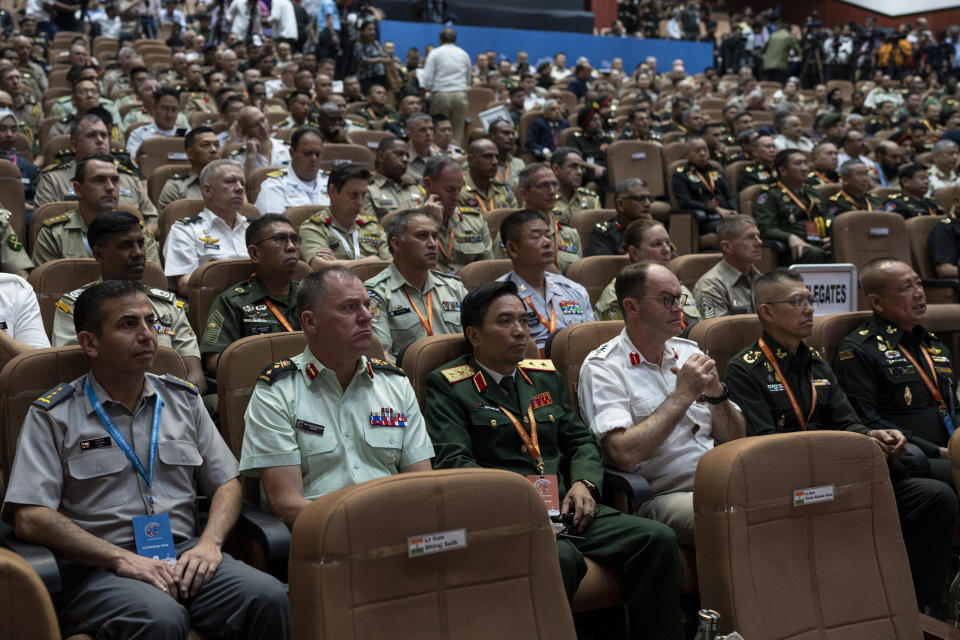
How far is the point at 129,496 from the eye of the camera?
2.07 meters

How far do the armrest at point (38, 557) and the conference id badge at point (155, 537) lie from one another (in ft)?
0.62

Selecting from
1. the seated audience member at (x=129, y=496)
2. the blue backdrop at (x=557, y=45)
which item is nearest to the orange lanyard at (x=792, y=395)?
Result: the seated audience member at (x=129, y=496)

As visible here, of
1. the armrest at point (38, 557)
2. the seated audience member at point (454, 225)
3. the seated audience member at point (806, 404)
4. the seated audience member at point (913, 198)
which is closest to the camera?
the armrest at point (38, 557)

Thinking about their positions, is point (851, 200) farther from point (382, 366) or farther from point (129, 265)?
point (129, 265)

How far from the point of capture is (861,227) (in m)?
5.03

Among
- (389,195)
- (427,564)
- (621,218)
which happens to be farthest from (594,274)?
(427,564)

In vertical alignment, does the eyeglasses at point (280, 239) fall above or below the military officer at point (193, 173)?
below

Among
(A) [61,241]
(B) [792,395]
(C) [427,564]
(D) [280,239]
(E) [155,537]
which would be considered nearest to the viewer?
(C) [427,564]

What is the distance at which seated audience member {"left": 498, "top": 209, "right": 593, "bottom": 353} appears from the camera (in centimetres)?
359

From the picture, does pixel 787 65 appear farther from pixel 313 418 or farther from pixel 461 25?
pixel 313 418

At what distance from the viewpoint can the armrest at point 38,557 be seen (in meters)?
1.75

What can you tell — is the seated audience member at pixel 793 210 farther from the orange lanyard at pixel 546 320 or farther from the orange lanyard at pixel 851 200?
the orange lanyard at pixel 546 320

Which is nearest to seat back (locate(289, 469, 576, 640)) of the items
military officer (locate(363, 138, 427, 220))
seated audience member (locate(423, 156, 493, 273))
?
seated audience member (locate(423, 156, 493, 273))

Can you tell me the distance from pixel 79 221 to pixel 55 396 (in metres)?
2.07
